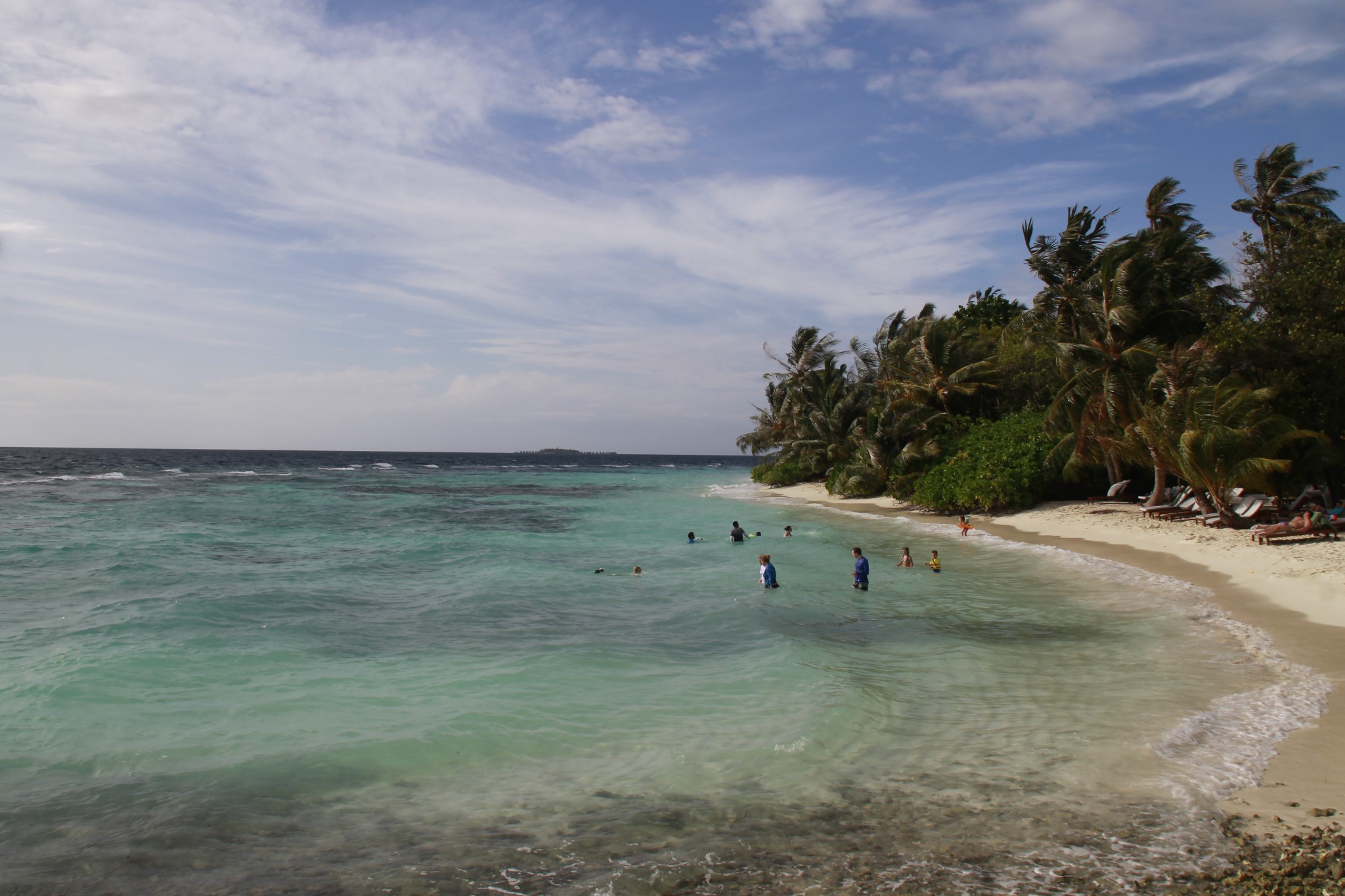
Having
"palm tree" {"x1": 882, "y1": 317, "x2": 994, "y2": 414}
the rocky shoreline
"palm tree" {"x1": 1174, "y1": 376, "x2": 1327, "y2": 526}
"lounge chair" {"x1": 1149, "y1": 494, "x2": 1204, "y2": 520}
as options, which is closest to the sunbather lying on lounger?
"palm tree" {"x1": 1174, "y1": 376, "x2": 1327, "y2": 526}

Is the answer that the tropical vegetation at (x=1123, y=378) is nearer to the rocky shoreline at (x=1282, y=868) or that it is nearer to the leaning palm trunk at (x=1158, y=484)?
the leaning palm trunk at (x=1158, y=484)

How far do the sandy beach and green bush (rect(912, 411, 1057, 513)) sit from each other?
2.49 feet

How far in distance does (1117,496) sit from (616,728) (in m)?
24.9

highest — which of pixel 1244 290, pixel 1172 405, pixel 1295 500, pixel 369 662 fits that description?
pixel 1244 290

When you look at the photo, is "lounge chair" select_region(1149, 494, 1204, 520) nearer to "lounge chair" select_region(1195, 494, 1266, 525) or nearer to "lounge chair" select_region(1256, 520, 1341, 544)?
"lounge chair" select_region(1195, 494, 1266, 525)

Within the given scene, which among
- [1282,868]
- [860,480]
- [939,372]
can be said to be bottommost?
[1282,868]

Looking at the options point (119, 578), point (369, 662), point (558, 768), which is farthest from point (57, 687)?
point (119, 578)

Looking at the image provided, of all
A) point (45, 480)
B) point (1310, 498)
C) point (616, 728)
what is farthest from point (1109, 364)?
point (45, 480)

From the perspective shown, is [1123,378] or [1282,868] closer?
[1282,868]

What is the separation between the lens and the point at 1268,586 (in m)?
13.8

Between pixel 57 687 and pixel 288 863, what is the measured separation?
6514 mm

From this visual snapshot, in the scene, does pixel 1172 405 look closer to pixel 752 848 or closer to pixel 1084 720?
pixel 1084 720

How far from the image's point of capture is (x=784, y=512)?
3559 centimetres

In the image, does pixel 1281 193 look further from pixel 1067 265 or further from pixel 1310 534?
pixel 1310 534
